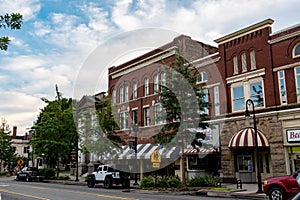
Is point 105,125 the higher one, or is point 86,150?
point 105,125

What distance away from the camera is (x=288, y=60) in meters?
24.9

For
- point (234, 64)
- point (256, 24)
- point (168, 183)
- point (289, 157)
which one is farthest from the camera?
point (234, 64)

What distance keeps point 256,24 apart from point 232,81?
4909 mm

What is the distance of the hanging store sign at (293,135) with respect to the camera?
23566mm

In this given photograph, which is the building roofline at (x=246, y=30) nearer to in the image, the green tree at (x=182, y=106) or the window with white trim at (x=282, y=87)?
the window with white trim at (x=282, y=87)

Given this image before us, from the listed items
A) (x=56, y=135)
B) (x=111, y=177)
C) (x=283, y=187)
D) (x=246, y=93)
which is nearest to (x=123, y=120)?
(x=56, y=135)

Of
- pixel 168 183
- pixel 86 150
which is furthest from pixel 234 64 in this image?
pixel 86 150

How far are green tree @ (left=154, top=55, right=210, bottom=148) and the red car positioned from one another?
31.0 ft

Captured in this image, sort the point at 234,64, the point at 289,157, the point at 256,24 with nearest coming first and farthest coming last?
the point at 289,157 < the point at 256,24 < the point at 234,64

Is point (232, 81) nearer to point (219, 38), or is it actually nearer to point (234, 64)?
point (234, 64)

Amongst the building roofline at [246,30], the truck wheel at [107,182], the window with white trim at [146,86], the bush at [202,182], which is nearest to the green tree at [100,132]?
the window with white trim at [146,86]

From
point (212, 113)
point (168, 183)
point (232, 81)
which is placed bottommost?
point (168, 183)

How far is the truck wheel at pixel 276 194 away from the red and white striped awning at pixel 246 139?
10850 mm

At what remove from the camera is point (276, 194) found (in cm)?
1419
